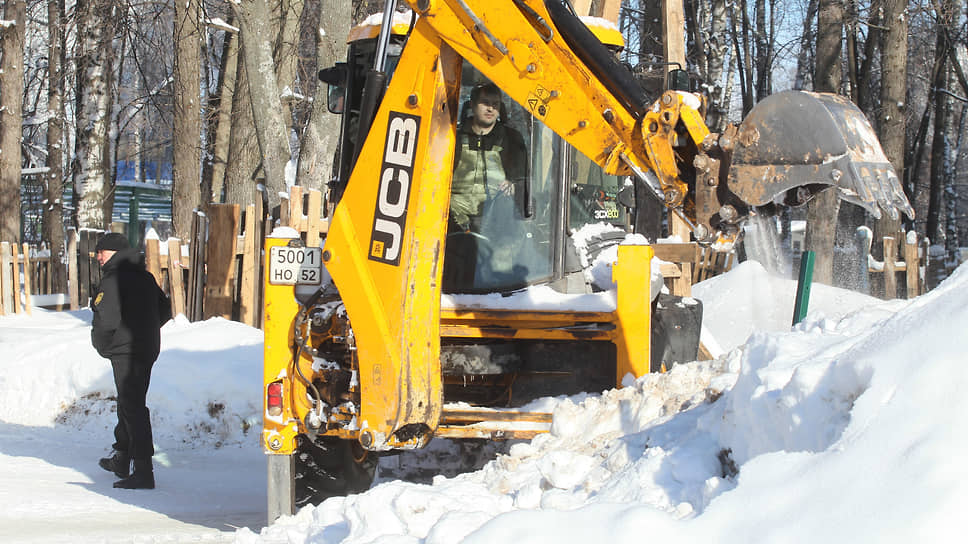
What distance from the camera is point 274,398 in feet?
16.6

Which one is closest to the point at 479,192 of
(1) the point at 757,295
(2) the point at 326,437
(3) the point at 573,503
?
(2) the point at 326,437

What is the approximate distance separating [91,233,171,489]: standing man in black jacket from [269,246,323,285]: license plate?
2615mm

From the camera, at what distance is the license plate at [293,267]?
16.8ft

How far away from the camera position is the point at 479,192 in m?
5.49

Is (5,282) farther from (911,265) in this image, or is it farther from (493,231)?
(911,265)

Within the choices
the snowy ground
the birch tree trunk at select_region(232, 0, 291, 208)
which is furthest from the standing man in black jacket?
the birch tree trunk at select_region(232, 0, 291, 208)

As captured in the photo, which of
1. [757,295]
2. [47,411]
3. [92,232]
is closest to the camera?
[47,411]

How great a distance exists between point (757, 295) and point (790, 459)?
10.0 meters

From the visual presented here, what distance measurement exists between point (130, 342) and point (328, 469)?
250cm

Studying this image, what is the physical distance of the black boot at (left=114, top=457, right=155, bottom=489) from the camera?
7.01m

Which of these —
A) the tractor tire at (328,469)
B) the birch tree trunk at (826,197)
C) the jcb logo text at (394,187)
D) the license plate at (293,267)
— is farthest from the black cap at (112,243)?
the birch tree trunk at (826,197)

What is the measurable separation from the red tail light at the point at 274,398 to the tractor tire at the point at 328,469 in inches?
8.4

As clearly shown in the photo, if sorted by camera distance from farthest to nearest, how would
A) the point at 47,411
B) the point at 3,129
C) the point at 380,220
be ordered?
the point at 3,129, the point at 47,411, the point at 380,220

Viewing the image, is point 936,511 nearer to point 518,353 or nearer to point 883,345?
point 883,345
